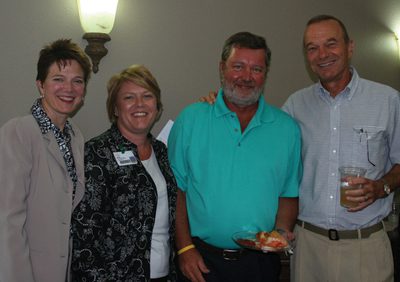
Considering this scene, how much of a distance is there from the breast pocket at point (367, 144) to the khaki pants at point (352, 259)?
371 mm

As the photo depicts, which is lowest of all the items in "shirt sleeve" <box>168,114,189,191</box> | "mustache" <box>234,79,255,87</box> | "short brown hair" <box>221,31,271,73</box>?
"shirt sleeve" <box>168,114,189,191</box>

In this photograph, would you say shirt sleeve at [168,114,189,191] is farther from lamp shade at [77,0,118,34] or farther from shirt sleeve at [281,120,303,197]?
lamp shade at [77,0,118,34]

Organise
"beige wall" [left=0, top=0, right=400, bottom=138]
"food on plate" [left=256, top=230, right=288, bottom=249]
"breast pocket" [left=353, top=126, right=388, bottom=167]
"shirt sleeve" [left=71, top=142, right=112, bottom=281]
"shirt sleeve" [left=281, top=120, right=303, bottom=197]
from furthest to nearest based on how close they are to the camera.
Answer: "beige wall" [left=0, top=0, right=400, bottom=138] < "shirt sleeve" [left=281, top=120, right=303, bottom=197] < "breast pocket" [left=353, top=126, right=388, bottom=167] < "food on plate" [left=256, top=230, right=288, bottom=249] < "shirt sleeve" [left=71, top=142, right=112, bottom=281]

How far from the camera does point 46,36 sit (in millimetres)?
2713

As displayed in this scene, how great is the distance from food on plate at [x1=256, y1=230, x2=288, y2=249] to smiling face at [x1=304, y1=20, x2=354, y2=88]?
860mm

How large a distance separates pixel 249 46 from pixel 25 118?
45.6 inches

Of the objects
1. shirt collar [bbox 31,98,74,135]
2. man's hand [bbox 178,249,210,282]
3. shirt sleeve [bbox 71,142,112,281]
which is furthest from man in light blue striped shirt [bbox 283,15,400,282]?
shirt collar [bbox 31,98,74,135]

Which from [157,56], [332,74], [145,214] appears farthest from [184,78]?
[145,214]

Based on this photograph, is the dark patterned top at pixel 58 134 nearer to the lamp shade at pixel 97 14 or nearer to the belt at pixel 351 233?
the lamp shade at pixel 97 14

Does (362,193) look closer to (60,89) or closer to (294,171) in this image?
(294,171)

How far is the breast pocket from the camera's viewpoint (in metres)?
2.32

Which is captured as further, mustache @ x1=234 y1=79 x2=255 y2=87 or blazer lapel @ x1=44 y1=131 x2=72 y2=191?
mustache @ x1=234 y1=79 x2=255 y2=87

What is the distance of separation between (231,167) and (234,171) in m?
0.03

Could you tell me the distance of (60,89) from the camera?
2.04 meters
